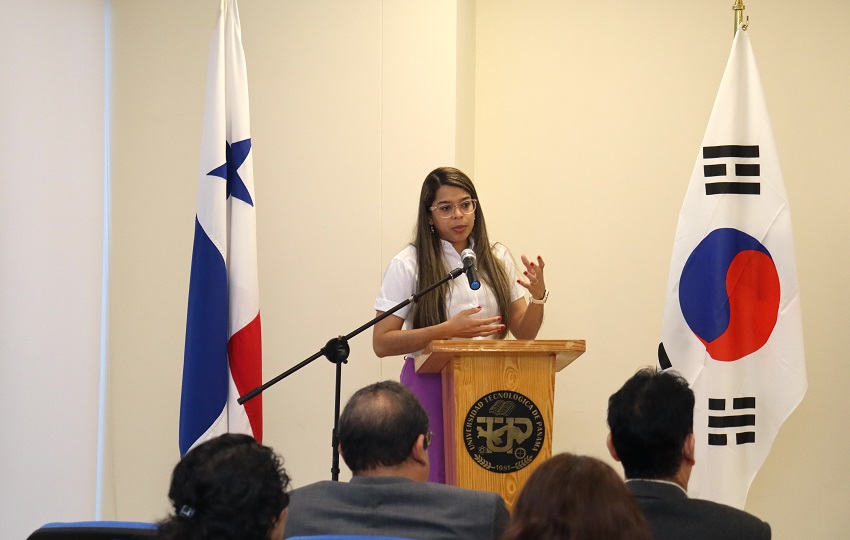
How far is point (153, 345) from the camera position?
4785 millimetres

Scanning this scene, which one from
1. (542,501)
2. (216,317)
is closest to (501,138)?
(216,317)

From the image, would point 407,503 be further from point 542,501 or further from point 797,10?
point 797,10

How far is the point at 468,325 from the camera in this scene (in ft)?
10.4

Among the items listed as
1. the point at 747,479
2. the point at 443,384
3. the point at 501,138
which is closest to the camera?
the point at 443,384

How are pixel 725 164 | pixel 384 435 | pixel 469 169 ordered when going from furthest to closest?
pixel 469 169
pixel 725 164
pixel 384 435

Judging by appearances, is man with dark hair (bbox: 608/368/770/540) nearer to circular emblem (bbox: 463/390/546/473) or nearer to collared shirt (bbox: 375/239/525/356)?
circular emblem (bbox: 463/390/546/473)

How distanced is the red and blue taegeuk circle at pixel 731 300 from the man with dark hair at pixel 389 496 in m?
2.11

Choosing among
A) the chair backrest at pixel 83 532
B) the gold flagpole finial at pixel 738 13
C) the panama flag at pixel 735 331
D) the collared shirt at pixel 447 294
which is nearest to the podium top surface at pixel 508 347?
the collared shirt at pixel 447 294

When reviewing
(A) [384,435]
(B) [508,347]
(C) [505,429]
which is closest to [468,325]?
(B) [508,347]

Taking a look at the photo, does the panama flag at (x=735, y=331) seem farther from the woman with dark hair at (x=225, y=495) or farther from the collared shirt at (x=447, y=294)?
the woman with dark hair at (x=225, y=495)

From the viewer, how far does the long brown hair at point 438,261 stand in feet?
11.8

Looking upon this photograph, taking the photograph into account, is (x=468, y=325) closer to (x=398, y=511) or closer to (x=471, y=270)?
(x=471, y=270)

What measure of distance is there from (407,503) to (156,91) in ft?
11.0

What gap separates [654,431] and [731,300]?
2037 mm
